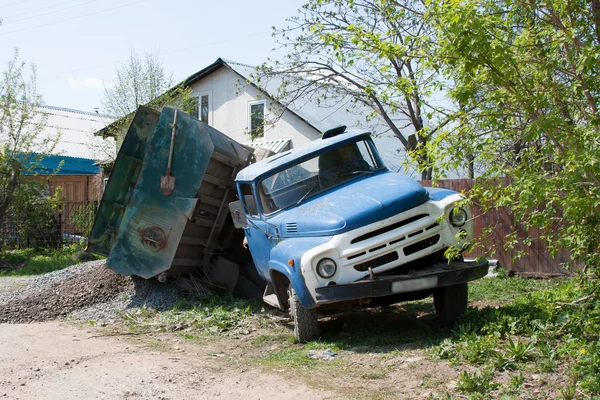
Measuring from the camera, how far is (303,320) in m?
6.66

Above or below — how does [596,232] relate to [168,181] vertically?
below

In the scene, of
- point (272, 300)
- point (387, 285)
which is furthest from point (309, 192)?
point (387, 285)

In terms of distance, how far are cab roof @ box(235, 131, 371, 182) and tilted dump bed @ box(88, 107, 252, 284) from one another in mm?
1684

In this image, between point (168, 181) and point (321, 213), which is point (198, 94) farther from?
point (321, 213)

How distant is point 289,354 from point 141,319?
325 centimetres

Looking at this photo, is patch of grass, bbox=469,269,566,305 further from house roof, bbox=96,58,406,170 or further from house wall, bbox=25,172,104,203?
house wall, bbox=25,172,104,203

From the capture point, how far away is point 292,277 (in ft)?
20.9

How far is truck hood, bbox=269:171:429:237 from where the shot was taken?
20.8ft

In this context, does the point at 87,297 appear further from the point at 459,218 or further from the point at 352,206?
the point at 459,218

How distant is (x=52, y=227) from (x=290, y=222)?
1360 cm

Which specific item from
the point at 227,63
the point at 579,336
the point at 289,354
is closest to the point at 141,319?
the point at 289,354

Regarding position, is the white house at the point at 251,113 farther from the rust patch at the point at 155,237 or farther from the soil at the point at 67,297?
the rust patch at the point at 155,237

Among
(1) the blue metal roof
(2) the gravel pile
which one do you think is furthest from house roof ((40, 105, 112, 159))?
(2) the gravel pile

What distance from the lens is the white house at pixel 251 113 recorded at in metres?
20.2
